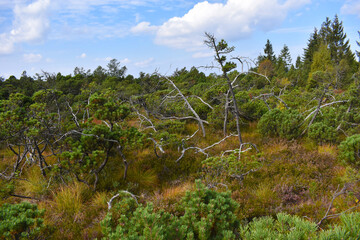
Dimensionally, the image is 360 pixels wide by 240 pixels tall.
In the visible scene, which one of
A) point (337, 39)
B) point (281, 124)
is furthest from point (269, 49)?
point (281, 124)

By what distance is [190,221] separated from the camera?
270cm

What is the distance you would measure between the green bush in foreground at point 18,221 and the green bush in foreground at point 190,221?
95cm

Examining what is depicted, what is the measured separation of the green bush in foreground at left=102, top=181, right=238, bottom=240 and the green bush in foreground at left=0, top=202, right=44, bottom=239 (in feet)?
3.10

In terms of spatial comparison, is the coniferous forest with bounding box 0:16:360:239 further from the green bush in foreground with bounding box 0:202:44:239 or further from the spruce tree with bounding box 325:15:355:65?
the spruce tree with bounding box 325:15:355:65

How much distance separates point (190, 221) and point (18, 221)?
2.08 m

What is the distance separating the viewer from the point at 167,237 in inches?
97.8

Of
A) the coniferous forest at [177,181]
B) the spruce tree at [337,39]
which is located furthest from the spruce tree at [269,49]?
the coniferous forest at [177,181]

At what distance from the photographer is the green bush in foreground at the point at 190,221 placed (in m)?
2.34

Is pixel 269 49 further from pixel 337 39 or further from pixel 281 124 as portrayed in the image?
pixel 281 124

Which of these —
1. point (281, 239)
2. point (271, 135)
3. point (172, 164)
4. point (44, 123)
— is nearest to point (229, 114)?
point (271, 135)

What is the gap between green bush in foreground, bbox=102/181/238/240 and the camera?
7.69 ft

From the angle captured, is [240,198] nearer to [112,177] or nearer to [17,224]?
[112,177]

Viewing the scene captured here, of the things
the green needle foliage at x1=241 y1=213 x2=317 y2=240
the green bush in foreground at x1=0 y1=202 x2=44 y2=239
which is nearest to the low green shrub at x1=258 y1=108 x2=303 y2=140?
the green needle foliage at x1=241 y1=213 x2=317 y2=240

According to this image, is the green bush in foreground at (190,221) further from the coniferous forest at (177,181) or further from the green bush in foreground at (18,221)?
the green bush in foreground at (18,221)
